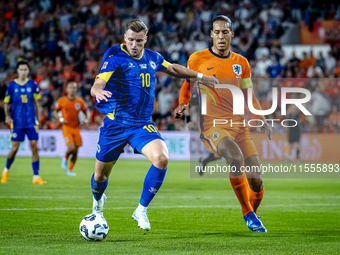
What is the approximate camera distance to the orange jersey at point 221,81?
680 cm

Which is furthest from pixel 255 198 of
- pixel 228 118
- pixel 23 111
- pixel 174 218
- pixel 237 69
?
pixel 23 111

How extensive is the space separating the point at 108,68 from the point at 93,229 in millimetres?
1711

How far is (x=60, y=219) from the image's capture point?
22.9ft

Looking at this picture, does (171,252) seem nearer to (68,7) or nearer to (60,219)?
(60,219)

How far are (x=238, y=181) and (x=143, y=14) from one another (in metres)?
18.6

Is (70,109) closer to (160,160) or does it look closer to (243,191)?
(243,191)

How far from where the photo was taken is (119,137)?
588cm

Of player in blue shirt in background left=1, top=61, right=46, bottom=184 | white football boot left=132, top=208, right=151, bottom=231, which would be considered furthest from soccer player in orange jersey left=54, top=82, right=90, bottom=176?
white football boot left=132, top=208, right=151, bottom=231

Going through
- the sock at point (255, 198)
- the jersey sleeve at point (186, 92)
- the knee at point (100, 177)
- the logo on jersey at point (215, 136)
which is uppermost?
the jersey sleeve at point (186, 92)

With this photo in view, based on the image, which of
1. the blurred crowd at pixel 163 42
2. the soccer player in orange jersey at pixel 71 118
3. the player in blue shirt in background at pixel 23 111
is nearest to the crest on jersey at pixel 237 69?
the player in blue shirt in background at pixel 23 111

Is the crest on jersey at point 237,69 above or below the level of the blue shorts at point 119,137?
above

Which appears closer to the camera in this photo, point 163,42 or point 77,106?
point 77,106

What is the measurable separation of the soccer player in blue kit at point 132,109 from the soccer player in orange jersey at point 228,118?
2.00 ft

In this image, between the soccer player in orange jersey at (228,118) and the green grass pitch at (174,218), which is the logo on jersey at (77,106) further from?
the soccer player in orange jersey at (228,118)
